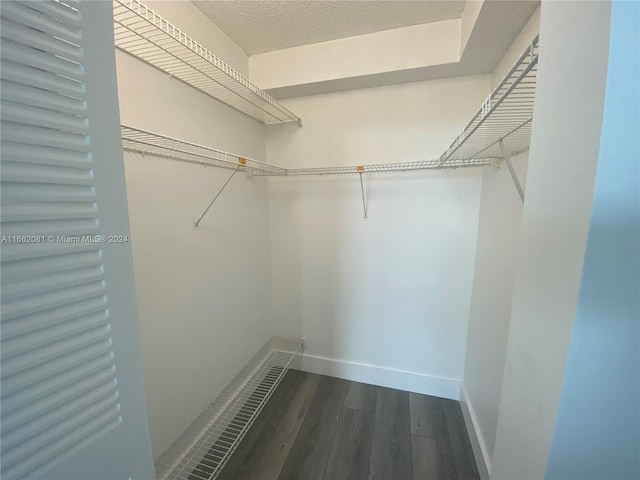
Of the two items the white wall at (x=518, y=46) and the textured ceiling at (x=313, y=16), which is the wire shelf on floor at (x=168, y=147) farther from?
the white wall at (x=518, y=46)

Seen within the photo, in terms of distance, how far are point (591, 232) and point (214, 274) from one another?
4.97 ft

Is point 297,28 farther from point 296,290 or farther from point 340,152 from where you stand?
point 296,290

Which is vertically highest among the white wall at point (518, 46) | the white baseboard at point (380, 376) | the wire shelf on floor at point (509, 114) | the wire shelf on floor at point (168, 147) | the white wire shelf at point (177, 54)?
the white wall at point (518, 46)

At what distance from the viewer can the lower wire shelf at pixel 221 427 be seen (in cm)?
120

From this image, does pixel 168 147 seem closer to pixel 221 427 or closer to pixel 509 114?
pixel 509 114

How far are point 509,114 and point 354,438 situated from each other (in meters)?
1.86

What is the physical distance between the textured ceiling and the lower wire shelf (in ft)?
7.16

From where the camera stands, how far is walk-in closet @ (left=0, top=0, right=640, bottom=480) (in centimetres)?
34

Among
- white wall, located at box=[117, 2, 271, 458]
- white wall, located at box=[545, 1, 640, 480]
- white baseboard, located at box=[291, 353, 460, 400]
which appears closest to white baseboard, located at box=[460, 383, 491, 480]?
white baseboard, located at box=[291, 353, 460, 400]

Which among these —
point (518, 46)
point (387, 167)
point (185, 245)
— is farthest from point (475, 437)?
point (518, 46)

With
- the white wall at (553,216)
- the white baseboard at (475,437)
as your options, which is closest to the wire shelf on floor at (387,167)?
the white wall at (553,216)

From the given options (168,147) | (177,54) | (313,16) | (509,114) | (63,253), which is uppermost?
(313,16)

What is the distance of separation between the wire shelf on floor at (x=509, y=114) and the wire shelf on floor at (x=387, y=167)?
0.11 meters

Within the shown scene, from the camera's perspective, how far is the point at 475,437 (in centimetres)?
140
